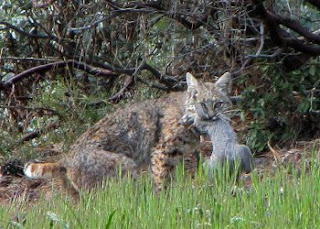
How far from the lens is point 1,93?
11.8 metres

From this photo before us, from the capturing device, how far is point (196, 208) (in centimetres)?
643

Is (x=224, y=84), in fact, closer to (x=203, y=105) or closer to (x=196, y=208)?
(x=203, y=105)

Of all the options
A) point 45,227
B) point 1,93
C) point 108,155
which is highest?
point 1,93

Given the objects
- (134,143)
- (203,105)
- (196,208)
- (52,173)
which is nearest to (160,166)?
(134,143)

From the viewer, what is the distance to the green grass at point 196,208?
625cm

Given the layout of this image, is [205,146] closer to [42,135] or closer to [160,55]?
[160,55]

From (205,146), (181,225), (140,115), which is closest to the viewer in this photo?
(181,225)

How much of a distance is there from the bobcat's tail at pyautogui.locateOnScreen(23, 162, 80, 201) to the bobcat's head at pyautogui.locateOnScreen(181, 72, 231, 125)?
3.89 ft

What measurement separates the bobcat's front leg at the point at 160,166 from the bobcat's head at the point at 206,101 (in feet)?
1.21

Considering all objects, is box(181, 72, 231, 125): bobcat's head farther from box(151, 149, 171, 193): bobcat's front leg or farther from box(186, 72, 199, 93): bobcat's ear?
box(151, 149, 171, 193): bobcat's front leg

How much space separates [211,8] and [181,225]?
4.12 meters

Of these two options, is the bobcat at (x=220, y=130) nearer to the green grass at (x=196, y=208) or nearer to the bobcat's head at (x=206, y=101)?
the bobcat's head at (x=206, y=101)

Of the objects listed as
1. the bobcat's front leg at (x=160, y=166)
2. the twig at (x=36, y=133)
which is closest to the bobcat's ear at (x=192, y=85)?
the bobcat's front leg at (x=160, y=166)

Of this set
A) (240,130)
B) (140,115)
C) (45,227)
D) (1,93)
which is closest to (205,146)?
(240,130)
